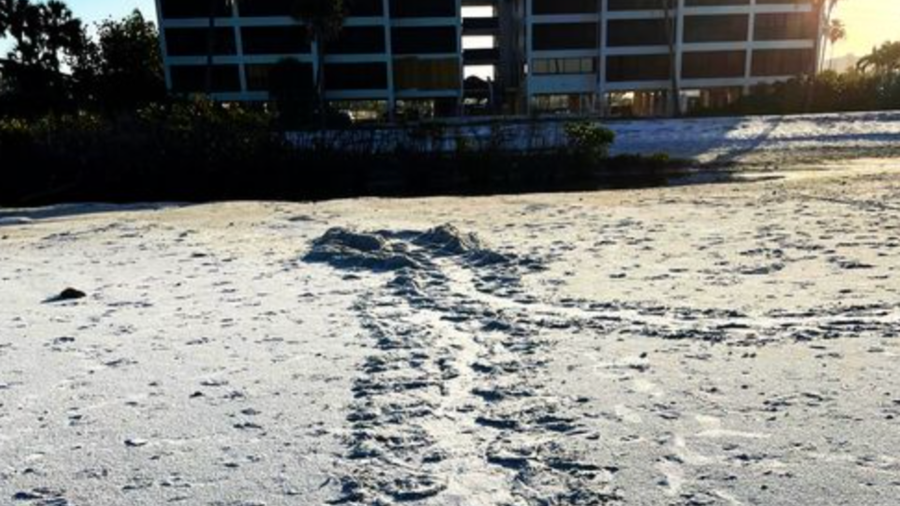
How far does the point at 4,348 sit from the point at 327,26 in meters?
47.9

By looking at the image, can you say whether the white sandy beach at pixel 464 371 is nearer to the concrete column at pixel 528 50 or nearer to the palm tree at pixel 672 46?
the palm tree at pixel 672 46

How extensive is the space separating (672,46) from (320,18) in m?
26.8

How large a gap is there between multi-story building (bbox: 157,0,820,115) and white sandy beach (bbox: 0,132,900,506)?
50.3m

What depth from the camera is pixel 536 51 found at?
5988cm

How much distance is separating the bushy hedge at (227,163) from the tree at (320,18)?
25.6 metres

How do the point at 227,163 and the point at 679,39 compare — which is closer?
the point at 227,163

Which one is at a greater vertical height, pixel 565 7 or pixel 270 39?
pixel 565 7

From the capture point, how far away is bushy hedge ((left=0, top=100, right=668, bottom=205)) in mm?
21812

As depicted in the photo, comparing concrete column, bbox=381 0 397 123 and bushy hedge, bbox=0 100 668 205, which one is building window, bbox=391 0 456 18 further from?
bushy hedge, bbox=0 100 668 205

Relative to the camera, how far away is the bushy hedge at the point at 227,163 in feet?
71.6

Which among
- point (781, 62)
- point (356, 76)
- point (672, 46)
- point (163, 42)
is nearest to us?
point (163, 42)

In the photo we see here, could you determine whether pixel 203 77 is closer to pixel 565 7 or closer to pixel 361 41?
pixel 361 41

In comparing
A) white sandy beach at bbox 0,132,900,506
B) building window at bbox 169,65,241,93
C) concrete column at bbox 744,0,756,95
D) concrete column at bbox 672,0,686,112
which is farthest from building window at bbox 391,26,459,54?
white sandy beach at bbox 0,132,900,506

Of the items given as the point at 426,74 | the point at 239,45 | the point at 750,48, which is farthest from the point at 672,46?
the point at 239,45
